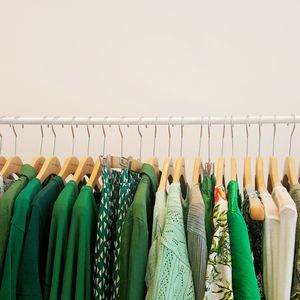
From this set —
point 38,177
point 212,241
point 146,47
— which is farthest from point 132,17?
point 212,241

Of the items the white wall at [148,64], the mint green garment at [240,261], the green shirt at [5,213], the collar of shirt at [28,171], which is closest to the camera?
the mint green garment at [240,261]

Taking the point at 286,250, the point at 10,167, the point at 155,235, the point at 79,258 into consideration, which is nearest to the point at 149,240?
the point at 155,235

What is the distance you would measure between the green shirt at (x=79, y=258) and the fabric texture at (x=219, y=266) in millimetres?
211

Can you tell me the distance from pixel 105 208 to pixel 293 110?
767 mm

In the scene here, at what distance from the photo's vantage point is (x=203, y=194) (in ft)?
3.05

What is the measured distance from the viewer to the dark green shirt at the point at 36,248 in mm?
859

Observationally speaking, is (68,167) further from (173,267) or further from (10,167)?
(173,267)

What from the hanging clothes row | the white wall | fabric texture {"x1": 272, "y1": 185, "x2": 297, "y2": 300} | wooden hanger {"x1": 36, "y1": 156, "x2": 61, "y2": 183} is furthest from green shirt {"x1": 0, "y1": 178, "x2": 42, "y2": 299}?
the white wall

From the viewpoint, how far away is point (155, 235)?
2.83ft

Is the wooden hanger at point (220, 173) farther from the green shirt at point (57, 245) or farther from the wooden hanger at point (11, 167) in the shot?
the wooden hanger at point (11, 167)

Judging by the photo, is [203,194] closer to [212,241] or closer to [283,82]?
[212,241]

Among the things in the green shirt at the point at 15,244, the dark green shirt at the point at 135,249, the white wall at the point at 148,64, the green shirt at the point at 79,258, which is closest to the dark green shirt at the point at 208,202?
the dark green shirt at the point at 135,249

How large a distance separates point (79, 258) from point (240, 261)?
276 millimetres

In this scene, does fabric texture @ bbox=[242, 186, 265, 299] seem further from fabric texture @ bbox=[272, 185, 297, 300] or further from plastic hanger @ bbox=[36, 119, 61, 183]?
plastic hanger @ bbox=[36, 119, 61, 183]
